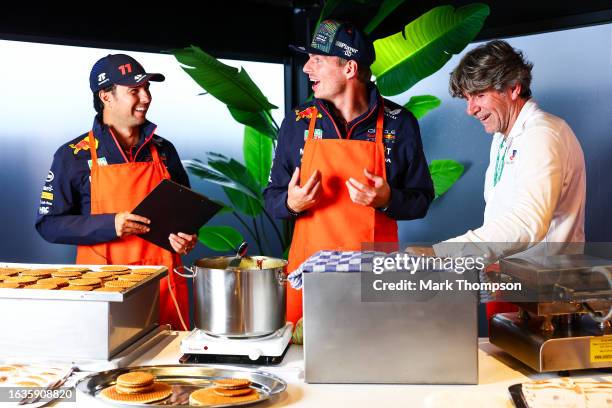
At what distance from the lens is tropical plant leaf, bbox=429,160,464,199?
173 inches

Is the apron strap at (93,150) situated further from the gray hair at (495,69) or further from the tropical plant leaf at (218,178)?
the gray hair at (495,69)

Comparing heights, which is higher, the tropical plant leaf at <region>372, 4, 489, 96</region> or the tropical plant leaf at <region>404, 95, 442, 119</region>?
the tropical plant leaf at <region>372, 4, 489, 96</region>

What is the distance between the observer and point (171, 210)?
8.82ft

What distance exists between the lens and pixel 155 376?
1.73 m

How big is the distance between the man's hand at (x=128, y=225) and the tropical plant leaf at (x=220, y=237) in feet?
5.34

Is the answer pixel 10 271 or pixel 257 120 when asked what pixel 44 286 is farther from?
pixel 257 120

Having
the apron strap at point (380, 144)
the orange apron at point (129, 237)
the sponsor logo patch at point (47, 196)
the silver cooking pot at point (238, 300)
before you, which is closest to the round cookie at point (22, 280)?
the silver cooking pot at point (238, 300)

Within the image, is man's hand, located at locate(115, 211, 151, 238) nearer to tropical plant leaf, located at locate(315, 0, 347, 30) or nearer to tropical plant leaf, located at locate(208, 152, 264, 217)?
tropical plant leaf, located at locate(208, 152, 264, 217)

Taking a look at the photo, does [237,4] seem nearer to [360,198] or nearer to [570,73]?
[570,73]

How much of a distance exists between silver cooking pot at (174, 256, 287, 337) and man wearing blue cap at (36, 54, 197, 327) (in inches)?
40.5

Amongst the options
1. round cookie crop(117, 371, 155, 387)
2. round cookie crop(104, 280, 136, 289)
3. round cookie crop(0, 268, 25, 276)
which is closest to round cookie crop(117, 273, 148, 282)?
round cookie crop(104, 280, 136, 289)

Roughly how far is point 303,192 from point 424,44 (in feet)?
4.97

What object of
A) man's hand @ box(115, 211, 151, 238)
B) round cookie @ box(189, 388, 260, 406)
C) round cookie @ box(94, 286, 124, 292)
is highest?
man's hand @ box(115, 211, 151, 238)

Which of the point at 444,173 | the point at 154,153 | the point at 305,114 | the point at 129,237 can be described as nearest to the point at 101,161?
the point at 154,153
